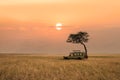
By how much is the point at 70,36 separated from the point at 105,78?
223 feet

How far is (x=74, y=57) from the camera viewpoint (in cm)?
7238

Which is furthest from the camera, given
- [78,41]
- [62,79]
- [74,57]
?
[78,41]

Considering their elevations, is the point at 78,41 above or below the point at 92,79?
above

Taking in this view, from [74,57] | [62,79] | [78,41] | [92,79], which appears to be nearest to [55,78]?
[62,79]

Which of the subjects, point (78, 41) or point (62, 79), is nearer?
point (62, 79)

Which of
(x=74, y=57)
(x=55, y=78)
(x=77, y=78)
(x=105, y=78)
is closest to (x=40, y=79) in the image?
(x=55, y=78)

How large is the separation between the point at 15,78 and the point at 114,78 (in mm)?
8453

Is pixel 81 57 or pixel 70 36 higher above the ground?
pixel 70 36

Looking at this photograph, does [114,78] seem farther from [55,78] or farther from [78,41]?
[78,41]

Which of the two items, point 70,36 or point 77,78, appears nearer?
point 77,78

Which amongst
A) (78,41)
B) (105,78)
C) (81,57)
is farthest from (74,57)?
(105,78)

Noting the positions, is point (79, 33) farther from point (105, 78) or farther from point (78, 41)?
point (105, 78)

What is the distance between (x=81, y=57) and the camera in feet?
240

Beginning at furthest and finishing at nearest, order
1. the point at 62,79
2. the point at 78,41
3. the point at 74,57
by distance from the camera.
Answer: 1. the point at 78,41
2. the point at 74,57
3. the point at 62,79
